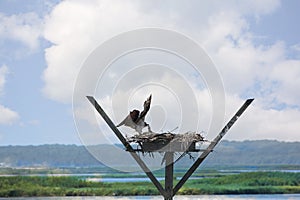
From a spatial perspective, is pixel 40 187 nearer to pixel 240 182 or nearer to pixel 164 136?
pixel 240 182

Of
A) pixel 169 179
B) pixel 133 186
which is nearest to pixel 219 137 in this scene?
pixel 169 179

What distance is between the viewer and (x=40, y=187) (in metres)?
15.2

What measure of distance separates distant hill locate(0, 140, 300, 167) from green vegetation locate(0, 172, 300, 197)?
2.94 feet

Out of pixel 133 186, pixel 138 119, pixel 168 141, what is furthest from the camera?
pixel 133 186

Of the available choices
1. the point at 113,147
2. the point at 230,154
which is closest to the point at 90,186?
the point at 230,154

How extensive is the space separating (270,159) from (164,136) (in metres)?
18.4

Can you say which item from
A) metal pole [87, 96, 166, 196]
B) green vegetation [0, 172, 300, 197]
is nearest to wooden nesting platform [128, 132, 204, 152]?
metal pole [87, 96, 166, 196]

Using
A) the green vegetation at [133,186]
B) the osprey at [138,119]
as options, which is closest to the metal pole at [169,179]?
the osprey at [138,119]

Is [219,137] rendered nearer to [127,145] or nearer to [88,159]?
[127,145]

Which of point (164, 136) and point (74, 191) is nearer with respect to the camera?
point (164, 136)

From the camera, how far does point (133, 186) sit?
15258 mm

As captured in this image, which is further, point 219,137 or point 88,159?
point 88,159

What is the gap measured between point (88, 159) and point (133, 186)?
2145mm

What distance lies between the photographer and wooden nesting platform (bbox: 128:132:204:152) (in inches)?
164
